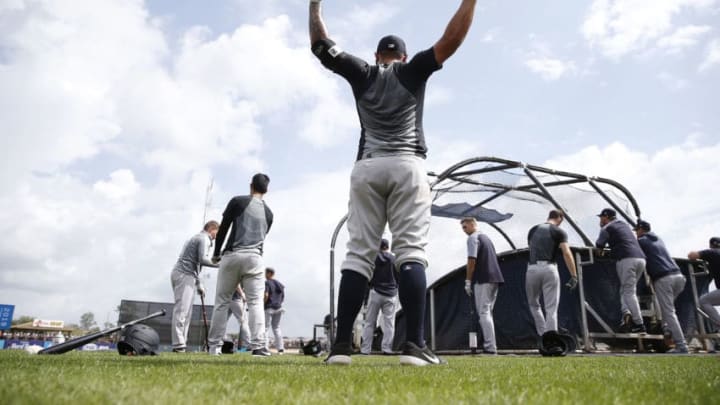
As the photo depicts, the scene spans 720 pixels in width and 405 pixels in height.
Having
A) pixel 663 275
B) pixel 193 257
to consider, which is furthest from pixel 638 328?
pixel 193 257

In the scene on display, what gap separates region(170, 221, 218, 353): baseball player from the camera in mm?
7340

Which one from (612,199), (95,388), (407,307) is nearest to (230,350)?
(407,307)

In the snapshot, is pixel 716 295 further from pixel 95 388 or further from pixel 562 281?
pixel 95 388

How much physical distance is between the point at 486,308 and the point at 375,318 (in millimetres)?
2161

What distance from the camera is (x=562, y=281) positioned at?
1023 cm

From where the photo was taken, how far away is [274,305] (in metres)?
11.9

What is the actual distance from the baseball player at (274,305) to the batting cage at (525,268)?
1342mm

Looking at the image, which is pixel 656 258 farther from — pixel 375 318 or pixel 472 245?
pixel 375 318

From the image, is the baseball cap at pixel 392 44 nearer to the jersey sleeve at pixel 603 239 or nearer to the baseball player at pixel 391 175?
the baseball player at pixel 391 175

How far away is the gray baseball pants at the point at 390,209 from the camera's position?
3.33 meters

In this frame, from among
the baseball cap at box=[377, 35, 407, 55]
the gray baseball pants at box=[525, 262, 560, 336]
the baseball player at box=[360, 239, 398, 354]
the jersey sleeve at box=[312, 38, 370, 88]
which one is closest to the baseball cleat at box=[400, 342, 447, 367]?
the jersey sleeve at box=[312, 38, 370, 88]

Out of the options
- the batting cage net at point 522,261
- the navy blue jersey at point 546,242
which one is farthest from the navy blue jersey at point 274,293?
the navy blue jersey at point 546,242

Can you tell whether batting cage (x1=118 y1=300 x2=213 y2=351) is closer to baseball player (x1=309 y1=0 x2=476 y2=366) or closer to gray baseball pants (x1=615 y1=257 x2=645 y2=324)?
gray baseball pants (x1=615 y1=257 x2=645 y2=324)

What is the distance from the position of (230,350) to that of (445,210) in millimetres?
6705
